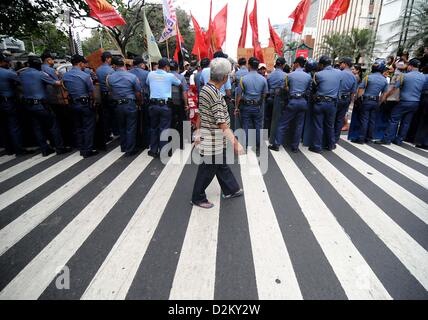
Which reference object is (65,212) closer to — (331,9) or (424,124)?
(424,124)

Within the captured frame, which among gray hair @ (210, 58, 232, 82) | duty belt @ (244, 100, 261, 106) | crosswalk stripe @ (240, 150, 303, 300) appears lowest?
crosswalk stripe @ (240, 150, 303, 300)

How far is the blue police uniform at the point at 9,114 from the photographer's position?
5.39 m

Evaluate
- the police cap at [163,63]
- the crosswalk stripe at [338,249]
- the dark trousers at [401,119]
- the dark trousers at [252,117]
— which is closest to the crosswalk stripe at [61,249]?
the police cap at [163,63]

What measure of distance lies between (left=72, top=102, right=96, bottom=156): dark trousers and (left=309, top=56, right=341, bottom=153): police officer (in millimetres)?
5099

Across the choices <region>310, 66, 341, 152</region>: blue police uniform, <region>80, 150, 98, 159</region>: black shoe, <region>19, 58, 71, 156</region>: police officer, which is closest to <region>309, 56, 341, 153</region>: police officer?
<region>310, 66, 341, 152</region>: blue police uniform

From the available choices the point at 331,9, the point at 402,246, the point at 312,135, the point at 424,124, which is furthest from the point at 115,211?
the point at 331,9

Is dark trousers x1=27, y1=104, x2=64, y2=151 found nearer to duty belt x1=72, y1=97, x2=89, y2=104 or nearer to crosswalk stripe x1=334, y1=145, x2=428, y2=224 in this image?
duty belt x1=72, y1=97, x2=89, y2=104

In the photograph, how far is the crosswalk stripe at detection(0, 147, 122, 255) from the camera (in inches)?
122

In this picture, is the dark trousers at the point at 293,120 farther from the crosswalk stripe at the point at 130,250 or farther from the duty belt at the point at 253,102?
the crosswalk stripe at the point at 130,250

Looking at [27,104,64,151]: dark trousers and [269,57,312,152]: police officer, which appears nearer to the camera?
[27,104,64,151]: dark trousers

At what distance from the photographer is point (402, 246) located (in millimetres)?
2900

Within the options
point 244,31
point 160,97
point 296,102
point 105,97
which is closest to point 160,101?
point 160,97

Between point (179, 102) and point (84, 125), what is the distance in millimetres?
2185

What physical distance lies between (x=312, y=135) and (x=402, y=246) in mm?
3870
